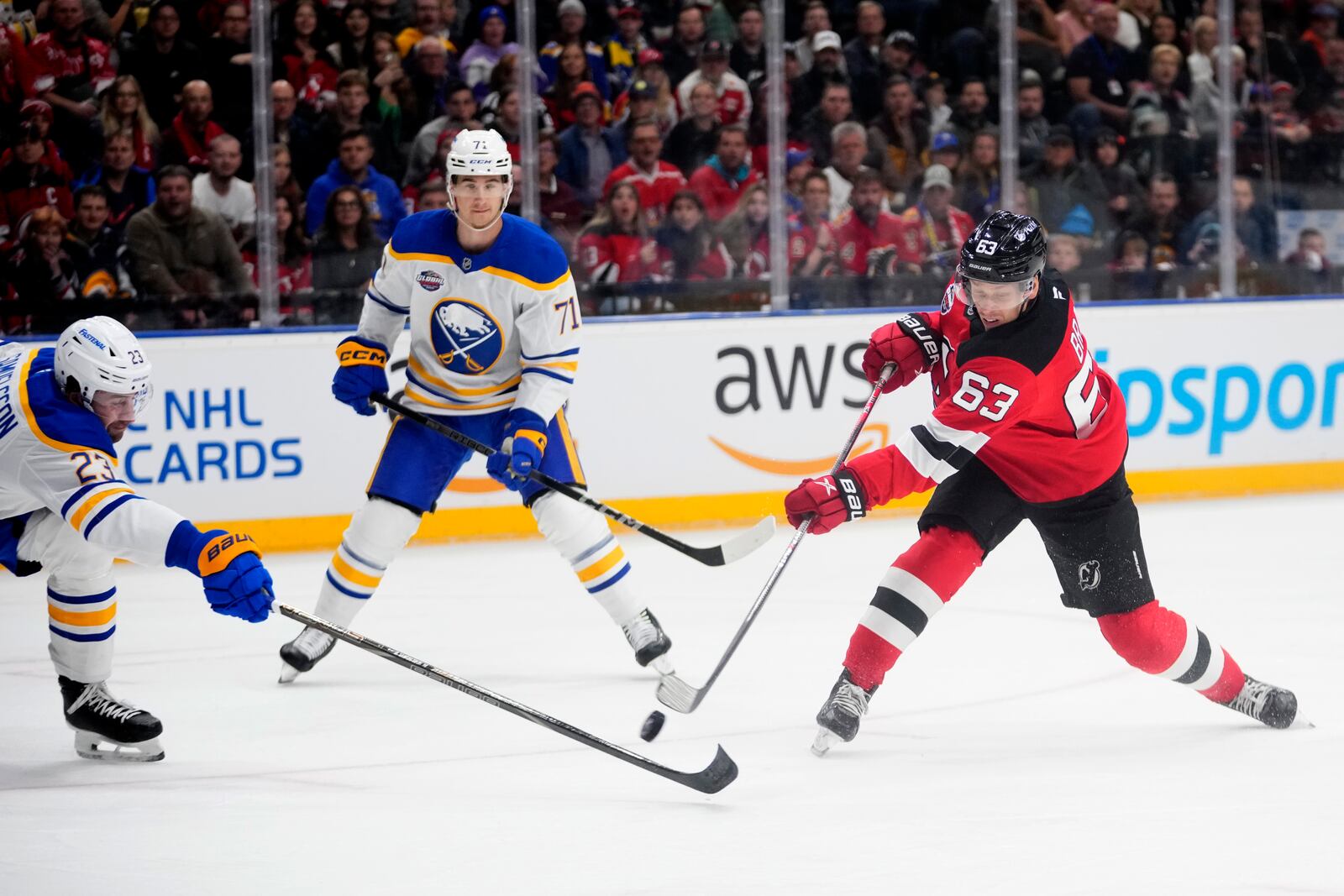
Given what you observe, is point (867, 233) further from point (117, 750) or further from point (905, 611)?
point (117, 750)

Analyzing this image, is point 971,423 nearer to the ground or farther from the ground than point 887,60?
nearer to the ground

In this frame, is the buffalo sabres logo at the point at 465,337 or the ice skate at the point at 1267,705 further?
the buffalo sabres logo at the point at 465,337

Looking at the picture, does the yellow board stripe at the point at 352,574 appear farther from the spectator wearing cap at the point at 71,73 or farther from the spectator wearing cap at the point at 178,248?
the spectator wearing cap at the point at 71,73

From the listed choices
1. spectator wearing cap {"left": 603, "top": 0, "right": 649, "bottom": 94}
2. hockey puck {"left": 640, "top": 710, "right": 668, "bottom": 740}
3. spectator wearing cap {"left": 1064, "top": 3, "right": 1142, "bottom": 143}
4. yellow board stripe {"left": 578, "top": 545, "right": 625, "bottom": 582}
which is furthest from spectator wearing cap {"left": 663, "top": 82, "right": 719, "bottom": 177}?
hockey puck {"left": 640, "top": 710, "right": 668, "bottom": 740}

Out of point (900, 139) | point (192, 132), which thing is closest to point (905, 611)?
point (192, 132)

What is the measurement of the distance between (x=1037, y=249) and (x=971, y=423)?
1.17 feet

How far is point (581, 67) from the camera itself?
A: 20.6 ft

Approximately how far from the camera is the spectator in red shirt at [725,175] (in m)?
6.40

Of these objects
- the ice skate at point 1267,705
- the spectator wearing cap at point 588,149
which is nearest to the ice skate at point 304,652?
the ice skate at point 1267,705

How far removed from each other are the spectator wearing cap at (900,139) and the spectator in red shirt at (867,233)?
0.08 meters

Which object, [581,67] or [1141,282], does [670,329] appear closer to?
[581,67]

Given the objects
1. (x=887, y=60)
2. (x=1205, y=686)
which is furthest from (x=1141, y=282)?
(x=1205, y=686)

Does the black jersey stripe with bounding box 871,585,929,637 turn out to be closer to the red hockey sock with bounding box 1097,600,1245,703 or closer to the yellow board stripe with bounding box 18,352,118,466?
the red hockey sock with bounding box 1097,600,1245,703

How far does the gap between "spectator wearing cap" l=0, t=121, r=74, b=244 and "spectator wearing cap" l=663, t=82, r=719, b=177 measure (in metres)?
2.24
